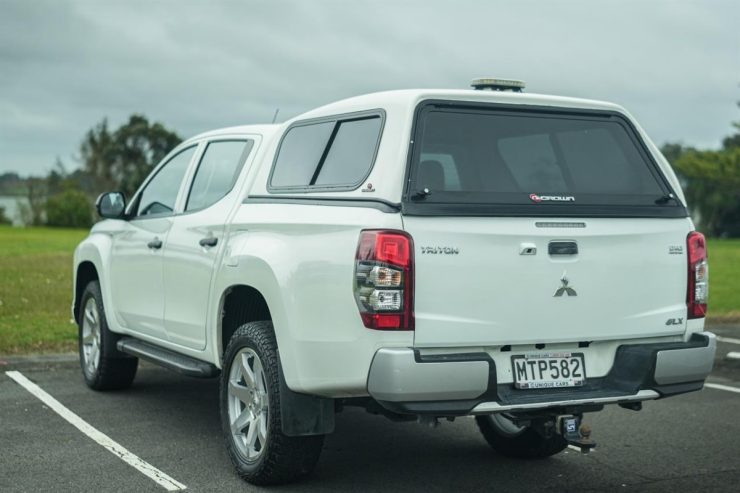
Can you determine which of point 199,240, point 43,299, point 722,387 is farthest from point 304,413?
point 43,299

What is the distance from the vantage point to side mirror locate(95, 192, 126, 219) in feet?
25.7

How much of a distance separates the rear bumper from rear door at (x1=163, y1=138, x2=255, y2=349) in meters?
1.82

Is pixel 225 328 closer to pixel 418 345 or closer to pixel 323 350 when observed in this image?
pixel 323 350

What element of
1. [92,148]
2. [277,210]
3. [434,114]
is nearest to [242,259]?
[277,210]

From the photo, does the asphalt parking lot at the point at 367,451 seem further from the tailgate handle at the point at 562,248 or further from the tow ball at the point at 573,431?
the tailgate handle at the point at 562,248

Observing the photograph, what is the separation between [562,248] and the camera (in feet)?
16.6

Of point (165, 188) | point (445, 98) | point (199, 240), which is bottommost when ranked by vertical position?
point (199, 240)

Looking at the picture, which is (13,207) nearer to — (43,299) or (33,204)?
(33,204)

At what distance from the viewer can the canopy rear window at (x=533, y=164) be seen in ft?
16.6

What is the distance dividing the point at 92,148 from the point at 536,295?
86382mm

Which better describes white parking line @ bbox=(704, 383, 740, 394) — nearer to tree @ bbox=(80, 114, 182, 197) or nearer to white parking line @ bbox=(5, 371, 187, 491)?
white parking line @ bbox=(5, 371, 187, 491)

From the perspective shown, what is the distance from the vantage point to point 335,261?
4.94 metres

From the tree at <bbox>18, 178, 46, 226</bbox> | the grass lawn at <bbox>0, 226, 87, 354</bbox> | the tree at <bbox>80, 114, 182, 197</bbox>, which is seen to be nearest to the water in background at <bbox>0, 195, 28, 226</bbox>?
the tree at <bbox>18, 178, 46, 226</bbox>

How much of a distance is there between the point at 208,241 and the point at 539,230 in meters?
2.13
